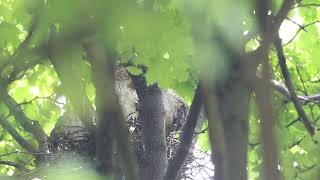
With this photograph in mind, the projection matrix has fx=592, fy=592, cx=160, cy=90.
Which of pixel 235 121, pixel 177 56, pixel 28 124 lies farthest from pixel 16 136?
pixel 235 121

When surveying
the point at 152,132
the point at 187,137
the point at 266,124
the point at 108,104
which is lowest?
the point at 266,124

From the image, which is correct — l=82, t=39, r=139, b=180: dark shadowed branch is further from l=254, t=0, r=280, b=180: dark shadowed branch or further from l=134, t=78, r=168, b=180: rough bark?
l=134, t=78, r=168, b=180: rough bark

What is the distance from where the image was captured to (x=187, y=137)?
2.86 m

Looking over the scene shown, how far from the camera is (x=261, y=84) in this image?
3.04ft

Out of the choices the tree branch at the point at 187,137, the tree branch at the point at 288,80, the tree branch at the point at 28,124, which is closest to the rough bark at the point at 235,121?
the tree branch at the point at 187,137

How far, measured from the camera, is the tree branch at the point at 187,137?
250cm

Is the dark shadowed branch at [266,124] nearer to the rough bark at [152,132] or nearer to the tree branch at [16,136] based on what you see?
the rough bark at [152,132]

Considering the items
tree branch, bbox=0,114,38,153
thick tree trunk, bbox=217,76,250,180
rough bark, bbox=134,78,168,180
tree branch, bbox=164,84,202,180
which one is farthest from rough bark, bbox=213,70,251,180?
tree branch, bbox=0,114,38,153

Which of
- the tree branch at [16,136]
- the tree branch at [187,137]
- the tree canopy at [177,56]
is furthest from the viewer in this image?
the tree branch at [16,136]

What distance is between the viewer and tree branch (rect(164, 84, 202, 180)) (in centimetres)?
250

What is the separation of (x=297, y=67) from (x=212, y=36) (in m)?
3.17

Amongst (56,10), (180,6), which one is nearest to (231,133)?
(180,6)

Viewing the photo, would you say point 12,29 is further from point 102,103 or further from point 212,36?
point 102,103

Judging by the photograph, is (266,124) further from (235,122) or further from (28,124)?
(28,124)
